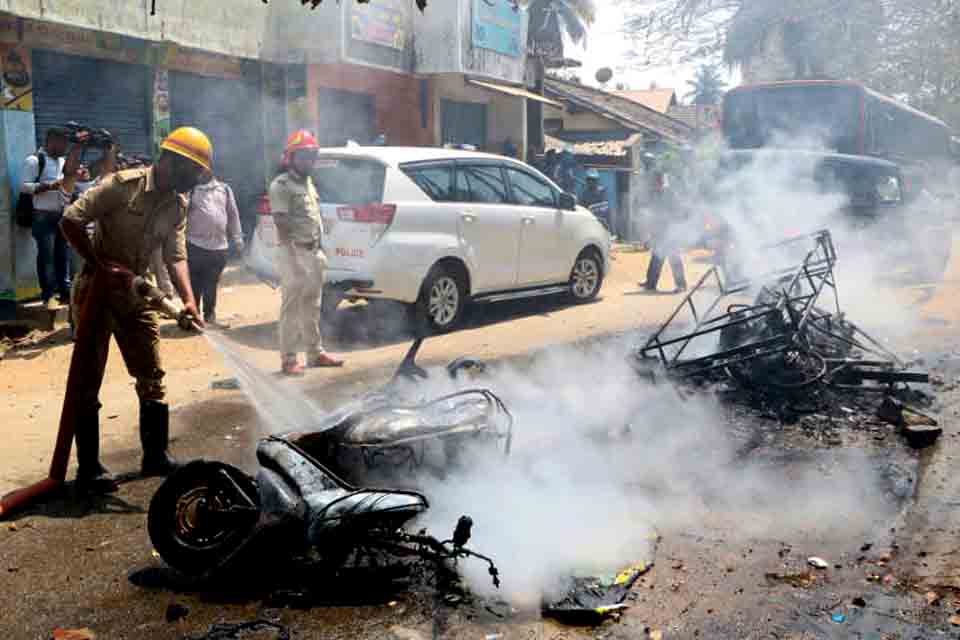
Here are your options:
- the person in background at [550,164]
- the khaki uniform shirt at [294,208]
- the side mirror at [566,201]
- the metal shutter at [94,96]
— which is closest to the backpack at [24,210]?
the metal shutter at [94,96]

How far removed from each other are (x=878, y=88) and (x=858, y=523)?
1834 cm

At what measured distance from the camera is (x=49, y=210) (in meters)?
8.49

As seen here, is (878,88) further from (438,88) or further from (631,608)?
(631,608)

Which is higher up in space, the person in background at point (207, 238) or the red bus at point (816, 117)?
the red bus at point (816, 117)

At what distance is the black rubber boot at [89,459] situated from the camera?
15.4 feet

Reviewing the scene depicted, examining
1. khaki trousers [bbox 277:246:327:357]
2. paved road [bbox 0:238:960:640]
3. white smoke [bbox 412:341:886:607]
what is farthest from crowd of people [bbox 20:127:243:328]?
white smoke [bbox 412:341:886:607]

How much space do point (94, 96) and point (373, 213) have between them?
5193 mm

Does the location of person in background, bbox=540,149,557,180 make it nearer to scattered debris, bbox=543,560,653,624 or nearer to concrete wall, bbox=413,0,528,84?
concrete wall, bbox=413,0,528,84

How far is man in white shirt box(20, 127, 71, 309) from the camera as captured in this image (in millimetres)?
8500

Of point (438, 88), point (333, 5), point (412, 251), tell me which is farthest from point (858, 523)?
point (438, 88)

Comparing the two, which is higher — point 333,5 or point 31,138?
point 333,5

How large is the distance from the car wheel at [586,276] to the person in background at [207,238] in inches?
167

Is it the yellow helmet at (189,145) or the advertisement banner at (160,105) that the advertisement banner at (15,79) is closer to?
the advertisement banner at (160,105)

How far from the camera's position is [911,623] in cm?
341
